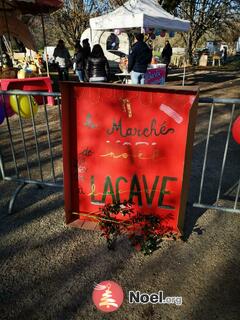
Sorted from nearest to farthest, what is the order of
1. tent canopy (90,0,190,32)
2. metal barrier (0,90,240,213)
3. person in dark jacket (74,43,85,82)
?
metal barrier (0,90,240,213) → tent canopy (90,0,190,32) → person in dark jacket (74,43,85,82)

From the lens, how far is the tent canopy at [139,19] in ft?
32.9

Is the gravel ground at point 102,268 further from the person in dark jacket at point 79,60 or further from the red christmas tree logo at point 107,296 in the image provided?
the person in dark jacket at point 79,60

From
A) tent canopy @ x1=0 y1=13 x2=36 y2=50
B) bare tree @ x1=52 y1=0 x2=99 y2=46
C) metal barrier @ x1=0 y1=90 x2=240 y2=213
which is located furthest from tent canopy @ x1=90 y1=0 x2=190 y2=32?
bare tree @ x1=52 y1=0 x2=99 y2=46

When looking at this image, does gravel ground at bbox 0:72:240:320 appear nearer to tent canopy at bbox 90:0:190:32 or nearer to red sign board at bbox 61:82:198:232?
red sign board at bbox 61:82:198:232

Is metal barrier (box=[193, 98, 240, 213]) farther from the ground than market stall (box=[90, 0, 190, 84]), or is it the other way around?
market stall (box=[90, 0, 190, 84])

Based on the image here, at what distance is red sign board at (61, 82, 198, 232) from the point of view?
2.60 meters

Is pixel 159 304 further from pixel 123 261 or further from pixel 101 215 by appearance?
pixel 101 215

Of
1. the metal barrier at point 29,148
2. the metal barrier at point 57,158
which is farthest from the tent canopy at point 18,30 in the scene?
the metal barrier at point 57,158

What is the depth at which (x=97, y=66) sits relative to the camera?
8555 mm

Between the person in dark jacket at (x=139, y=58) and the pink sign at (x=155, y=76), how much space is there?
1.19 metres

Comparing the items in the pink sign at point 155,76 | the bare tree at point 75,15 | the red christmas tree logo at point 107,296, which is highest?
the bare tree at point 75,15

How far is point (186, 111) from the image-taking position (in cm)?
254

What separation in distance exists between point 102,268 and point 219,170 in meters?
2.81

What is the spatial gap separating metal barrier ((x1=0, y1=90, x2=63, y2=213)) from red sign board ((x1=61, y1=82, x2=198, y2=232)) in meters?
0.53
